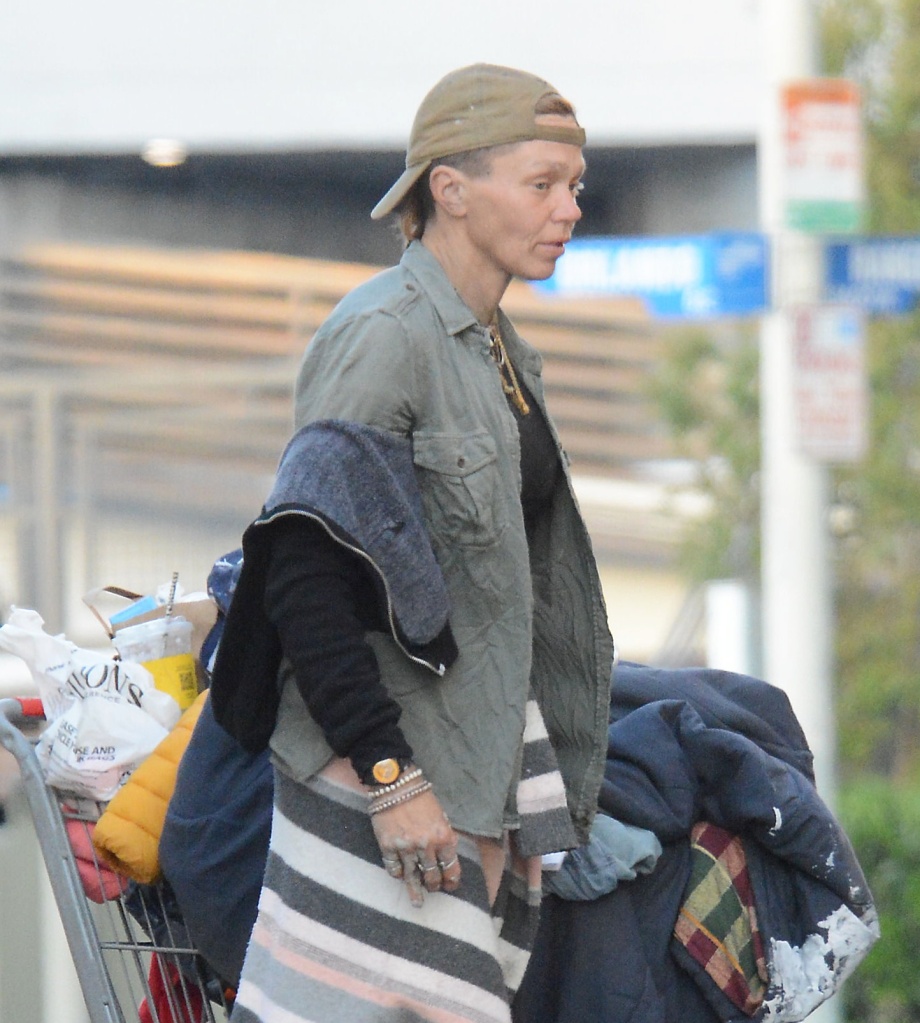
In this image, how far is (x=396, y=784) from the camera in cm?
244

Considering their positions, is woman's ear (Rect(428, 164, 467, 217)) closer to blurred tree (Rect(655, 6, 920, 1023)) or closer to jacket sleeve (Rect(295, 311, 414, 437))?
jacket sleeve (Rect(295, 311, 414, 437))

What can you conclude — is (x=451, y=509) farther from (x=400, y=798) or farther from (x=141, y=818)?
(x=141, y=818)

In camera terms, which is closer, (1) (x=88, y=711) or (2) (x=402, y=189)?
(2) (x=402, y=189)

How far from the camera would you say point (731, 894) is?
10.3ft

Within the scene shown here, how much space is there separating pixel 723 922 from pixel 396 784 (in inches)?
34.9

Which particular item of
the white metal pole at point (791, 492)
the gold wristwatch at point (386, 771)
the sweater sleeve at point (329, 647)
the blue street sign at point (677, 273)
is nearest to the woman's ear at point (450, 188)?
the sweater sleeve at point (329, 647)

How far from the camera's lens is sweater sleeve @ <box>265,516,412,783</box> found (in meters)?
2.42

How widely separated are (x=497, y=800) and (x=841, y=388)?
286cm

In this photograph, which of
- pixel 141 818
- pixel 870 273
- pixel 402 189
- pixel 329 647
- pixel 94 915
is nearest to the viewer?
pixel 329 647

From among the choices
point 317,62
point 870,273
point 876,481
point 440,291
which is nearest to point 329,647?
point 440,291

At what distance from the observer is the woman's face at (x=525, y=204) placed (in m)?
2.60

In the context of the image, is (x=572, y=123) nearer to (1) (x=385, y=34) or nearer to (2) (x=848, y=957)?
(2) (x=848, y=957)

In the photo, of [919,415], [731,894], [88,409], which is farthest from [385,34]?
[731,894]

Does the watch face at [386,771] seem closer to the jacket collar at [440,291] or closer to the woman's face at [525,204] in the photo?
the jacket collar at [440,291]
